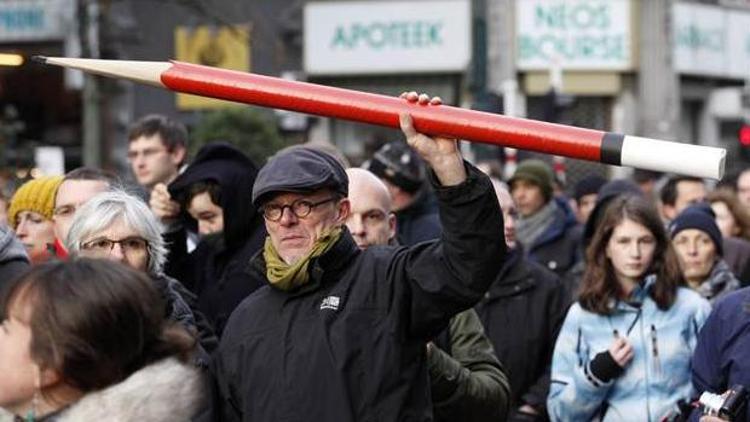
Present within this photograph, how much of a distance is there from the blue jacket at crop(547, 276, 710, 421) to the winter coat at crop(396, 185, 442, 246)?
3.55 ft

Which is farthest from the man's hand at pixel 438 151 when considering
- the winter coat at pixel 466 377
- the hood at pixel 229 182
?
the hood at pixel 229 182

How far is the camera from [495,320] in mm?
8828

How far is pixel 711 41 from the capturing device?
113 ft

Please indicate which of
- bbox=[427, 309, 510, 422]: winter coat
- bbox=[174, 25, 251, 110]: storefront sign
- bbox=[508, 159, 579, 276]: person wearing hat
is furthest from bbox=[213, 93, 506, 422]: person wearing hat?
bbox=[174, 25, 251, 110]: storefront sign

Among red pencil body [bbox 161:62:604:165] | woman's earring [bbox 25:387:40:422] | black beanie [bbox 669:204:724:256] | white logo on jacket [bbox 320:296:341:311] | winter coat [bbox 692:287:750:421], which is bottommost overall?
winter coat [bbox 692:287:750:421]

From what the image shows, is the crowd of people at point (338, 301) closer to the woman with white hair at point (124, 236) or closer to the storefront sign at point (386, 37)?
the woman with white hair at point (124, 236)

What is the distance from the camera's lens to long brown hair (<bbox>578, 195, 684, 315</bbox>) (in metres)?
7.72

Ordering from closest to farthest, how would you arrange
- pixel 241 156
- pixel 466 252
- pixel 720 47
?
pixel 466 252
pixel 241 156
pixel 720 47

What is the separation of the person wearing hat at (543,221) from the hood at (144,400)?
755 cm

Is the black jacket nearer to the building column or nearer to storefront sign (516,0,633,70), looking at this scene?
storefront sign (516,0,633,70)

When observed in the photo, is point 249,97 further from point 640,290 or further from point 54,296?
point 640,290

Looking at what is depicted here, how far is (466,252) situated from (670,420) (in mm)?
2659

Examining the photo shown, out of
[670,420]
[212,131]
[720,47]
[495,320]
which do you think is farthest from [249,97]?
[720,47]

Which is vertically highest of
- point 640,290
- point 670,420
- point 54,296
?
point 54,296
